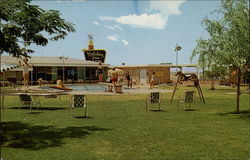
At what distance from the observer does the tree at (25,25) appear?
7.65m

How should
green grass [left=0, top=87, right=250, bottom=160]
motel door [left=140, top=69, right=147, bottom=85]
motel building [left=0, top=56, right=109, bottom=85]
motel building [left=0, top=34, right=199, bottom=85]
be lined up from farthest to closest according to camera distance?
1. motel door [left=140, top=69, right=147, bottom=85]
2. motel building [left=0, top=34, right=199, bottom=85]
3. motel building [left=0, top=56, right=109, bottom=85]
4. green grass [left=0, top=87, right=250, bottom=160]

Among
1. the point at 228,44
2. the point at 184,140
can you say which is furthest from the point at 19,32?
the point at 228,44

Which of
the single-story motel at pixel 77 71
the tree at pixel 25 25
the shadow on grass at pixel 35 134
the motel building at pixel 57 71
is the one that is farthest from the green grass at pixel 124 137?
the single-story motel at pixel 77 71

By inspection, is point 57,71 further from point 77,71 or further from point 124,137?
point 124,137

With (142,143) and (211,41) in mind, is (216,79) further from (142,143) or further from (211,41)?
(142,143)

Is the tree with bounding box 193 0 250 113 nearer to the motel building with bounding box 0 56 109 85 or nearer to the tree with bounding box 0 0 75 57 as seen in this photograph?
the tree with bounding box 0 0 75 57

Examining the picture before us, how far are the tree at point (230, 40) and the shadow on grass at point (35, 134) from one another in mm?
5782

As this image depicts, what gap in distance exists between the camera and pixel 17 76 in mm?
39812

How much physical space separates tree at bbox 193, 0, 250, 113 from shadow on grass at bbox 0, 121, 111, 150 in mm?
5782

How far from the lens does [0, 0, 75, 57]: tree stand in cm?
765

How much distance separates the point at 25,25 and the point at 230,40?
25.9ft

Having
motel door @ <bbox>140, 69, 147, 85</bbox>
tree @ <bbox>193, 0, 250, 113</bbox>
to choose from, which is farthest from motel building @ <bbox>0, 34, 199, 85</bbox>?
tree @ <bbox>193, 0, 250, 113</bbox>

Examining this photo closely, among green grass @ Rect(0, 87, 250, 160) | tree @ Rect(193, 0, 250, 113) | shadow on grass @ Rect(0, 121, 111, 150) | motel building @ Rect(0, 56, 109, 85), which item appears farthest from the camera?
motel building @ Rect(0, 56, 109, 85)

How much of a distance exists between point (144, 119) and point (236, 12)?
19.1 feet
